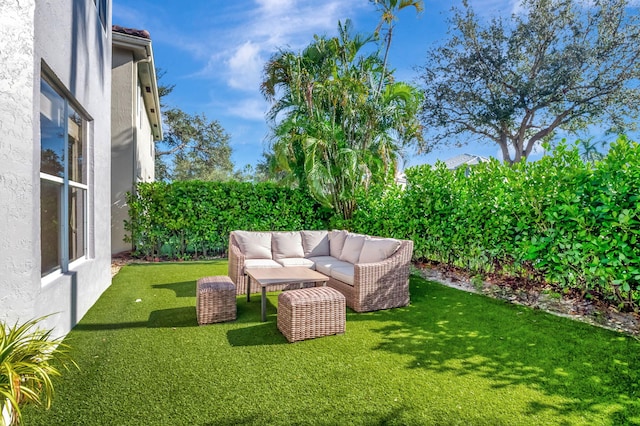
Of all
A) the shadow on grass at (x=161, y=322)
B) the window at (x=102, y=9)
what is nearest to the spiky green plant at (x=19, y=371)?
the shadow on grass at (x=161, y=322)

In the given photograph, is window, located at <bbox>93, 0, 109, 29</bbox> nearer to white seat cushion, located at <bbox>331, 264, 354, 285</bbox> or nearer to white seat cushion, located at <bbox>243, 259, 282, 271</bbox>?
white seat cushion, located at <bbox>243, 259, 282, 271</bbox>

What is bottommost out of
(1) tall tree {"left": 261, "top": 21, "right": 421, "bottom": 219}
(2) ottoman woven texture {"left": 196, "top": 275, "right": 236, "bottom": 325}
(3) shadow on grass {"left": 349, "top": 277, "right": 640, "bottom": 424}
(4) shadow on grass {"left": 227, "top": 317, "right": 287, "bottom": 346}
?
(3) shadow on grass {"left": 349, "top": 277, "right": 640, "bottom": 424}

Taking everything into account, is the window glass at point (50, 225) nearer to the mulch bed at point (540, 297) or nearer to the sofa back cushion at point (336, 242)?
the mulch bed at point (540, 297)

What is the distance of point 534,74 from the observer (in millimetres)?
13617

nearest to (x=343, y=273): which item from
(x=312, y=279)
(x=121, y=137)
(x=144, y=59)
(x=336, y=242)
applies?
(x=312, y=279)

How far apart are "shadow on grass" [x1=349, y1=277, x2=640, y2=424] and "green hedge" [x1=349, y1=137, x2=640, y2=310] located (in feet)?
2.34

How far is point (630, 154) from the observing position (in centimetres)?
400

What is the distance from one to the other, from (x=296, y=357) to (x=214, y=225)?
6599 mm

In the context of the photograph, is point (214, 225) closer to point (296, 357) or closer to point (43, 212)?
point (43, 212)

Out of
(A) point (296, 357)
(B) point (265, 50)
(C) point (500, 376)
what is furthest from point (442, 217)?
(B) point (265, 50)

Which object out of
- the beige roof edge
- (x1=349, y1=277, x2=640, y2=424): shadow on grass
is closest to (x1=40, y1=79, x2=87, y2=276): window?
(x1=349, y1=277, x2=640, y2=424): shadow on grass

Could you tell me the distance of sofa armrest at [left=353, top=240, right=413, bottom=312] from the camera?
4.73 m

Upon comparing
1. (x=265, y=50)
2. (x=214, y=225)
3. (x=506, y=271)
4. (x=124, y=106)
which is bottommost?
(x=506, y=271)

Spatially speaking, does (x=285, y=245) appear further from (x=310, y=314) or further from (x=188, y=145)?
(x=188, y=145)
